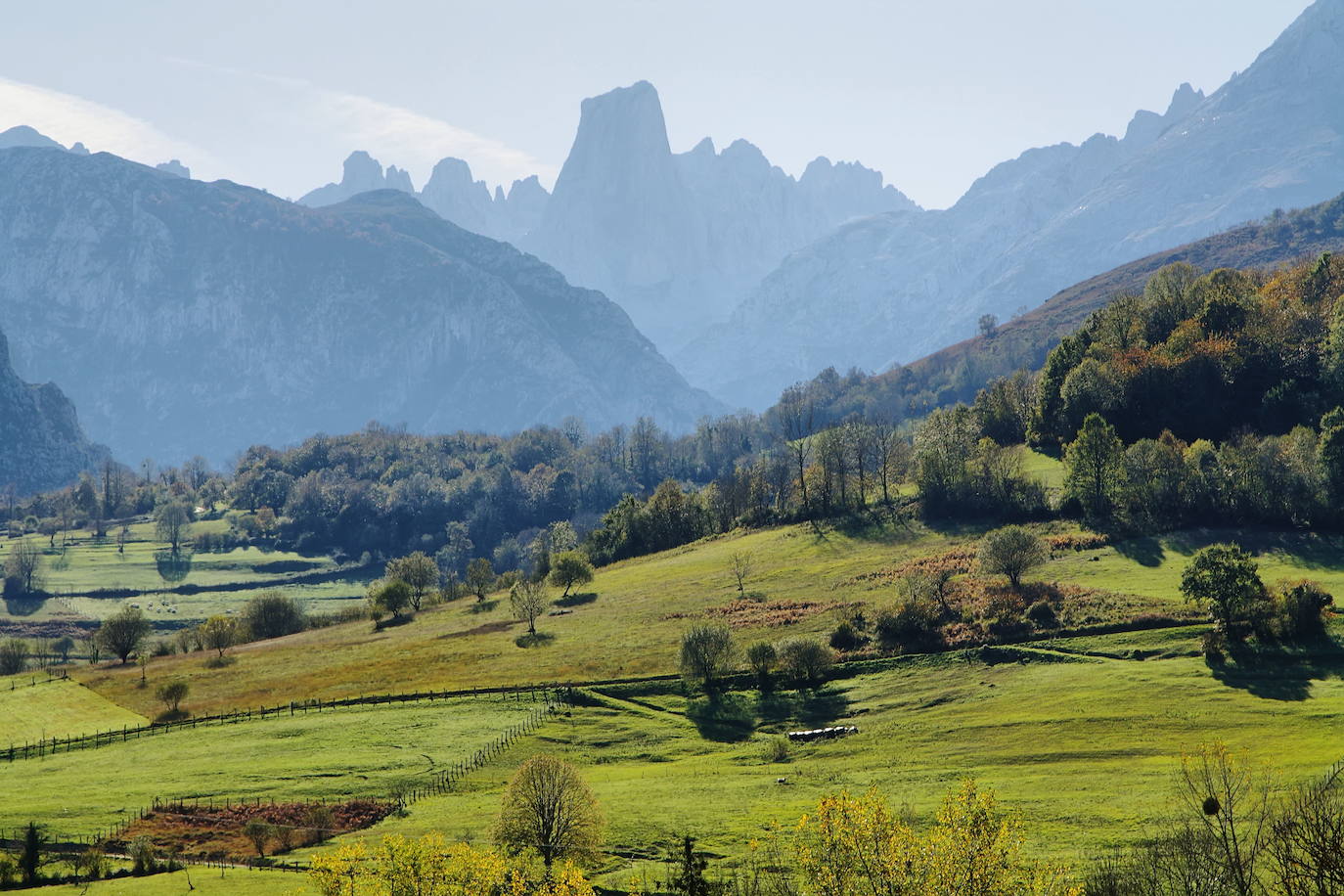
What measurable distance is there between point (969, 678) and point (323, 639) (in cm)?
9105

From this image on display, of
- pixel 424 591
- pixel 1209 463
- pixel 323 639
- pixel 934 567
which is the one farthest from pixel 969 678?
pixel 424 591

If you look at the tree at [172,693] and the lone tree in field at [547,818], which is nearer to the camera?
the lone tree in field at [547,818]

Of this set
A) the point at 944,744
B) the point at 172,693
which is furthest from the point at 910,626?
the point at 172,693

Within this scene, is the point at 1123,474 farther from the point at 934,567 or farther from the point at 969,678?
the point at 969,678

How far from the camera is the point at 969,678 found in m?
98.2

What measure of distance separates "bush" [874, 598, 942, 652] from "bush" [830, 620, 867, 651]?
219cm

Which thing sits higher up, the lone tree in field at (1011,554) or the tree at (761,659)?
the lone tree in field at (1011,554)

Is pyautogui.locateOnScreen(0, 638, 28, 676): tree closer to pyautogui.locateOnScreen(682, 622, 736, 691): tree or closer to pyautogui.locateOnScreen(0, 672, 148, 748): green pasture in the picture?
pyautogui.locateOnScreen(0, 672, 148, 748): green pasture

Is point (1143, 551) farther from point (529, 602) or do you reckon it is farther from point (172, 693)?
point (172, 693)

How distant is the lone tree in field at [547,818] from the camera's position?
62.9 meters

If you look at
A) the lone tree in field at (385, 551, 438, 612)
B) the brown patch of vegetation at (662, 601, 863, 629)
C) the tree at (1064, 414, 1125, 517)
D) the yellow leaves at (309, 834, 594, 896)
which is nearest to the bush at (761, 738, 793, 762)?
the brown patch of vegetation at (662, 601, 863, 629)

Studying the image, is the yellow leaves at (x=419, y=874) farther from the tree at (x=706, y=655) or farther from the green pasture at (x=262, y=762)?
the tree at (x=706, y=655)

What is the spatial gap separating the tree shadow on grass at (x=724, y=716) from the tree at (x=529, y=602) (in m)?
38.3

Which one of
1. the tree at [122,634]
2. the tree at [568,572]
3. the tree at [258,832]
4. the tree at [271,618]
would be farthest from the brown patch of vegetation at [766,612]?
the tree at [122,634]
